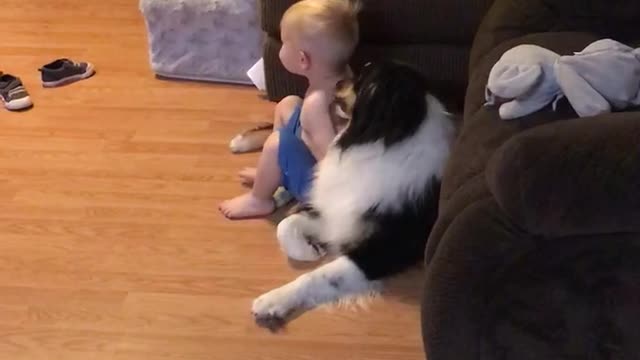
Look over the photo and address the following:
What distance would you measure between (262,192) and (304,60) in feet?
1.09

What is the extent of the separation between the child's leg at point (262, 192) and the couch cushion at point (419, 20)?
39 centimetres

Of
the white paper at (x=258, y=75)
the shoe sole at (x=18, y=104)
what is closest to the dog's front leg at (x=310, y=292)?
the white paper at (x=258, y=75)

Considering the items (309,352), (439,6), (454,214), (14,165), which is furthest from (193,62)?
(454,214)

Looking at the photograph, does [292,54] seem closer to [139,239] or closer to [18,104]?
[139,239]

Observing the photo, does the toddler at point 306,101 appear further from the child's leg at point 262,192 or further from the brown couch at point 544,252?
the brown couch at point 544,252

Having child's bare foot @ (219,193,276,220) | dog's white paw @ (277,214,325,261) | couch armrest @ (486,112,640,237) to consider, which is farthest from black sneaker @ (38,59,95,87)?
couch armrest @ (486,112,640,237)

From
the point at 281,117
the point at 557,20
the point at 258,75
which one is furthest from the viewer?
the point at 258,75

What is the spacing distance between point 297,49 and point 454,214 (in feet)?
2.90

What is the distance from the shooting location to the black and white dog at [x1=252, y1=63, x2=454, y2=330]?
1979mm

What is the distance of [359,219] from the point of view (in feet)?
6.61

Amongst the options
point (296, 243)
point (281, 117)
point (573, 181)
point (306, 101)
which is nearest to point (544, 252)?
point (573, 181)

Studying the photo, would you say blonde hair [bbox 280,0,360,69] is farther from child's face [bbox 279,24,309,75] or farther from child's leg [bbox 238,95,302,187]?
child's leg [bbox 238,95,302,187]

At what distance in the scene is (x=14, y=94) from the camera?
281 cm

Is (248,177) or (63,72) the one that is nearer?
(248,177)
